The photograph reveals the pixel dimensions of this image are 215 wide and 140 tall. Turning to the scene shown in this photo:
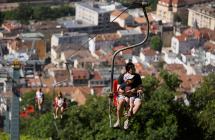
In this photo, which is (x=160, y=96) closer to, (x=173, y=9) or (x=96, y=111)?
(x=96, y=111)

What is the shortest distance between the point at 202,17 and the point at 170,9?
2.01 m

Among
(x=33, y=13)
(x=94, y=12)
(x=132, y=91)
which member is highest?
(x=132, y=91)

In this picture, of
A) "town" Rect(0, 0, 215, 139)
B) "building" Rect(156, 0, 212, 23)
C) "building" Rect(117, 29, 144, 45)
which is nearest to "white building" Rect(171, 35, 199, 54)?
"town" Rect(0, 0, 215, 139)

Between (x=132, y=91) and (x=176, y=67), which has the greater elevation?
(x=132, y=91)

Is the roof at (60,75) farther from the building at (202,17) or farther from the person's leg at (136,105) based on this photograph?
the person's leg at (136,105)

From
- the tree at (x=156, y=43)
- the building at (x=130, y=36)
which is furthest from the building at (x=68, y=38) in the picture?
the tree at (x=156, y=43)

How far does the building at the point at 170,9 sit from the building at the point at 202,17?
0.90 metres

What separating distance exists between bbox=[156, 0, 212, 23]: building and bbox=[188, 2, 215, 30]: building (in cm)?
90

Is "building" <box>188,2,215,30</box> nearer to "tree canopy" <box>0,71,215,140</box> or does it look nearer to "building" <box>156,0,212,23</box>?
"building" <box>156,0,212,23</box>

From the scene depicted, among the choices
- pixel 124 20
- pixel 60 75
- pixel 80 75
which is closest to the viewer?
pixel 60 75

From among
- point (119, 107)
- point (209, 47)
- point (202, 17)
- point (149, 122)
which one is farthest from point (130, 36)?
point (119, 107)

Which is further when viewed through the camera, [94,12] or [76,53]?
[94,12]

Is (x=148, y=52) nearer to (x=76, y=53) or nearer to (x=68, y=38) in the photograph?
(x=76, y=53)

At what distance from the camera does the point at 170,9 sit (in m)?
38.8
